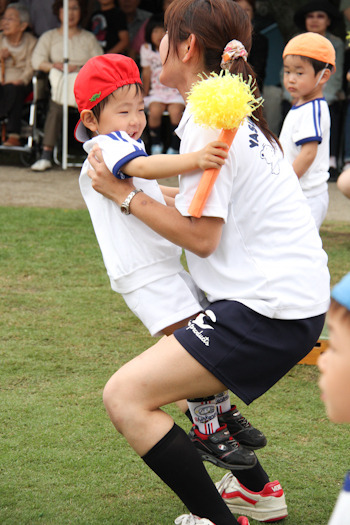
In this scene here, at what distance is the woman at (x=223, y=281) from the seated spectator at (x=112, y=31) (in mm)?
8025

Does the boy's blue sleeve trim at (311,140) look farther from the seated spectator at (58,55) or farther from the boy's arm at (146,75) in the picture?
the boy's arm at (146,75)

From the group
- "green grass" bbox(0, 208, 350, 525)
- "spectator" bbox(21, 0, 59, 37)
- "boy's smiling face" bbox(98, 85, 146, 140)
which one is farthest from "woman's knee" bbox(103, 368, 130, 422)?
"spectator" bbox(21, 0, 59, 37)

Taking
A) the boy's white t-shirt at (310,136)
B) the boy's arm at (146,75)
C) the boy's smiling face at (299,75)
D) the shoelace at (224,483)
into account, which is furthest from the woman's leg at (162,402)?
the boy's arm at (146,75)

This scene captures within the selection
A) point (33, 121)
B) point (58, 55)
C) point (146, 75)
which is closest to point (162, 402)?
point (33, 121)

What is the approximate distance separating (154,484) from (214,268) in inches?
42.8

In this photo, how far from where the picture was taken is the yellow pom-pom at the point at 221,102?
82.5 inches

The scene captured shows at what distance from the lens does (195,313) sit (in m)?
2.49

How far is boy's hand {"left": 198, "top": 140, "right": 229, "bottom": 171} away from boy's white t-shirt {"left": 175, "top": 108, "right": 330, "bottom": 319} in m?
0.08

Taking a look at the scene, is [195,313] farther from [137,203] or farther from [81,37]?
[81,37]

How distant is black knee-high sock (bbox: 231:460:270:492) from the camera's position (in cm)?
282

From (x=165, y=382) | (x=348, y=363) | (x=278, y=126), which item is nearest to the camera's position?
(x=348, y=363)

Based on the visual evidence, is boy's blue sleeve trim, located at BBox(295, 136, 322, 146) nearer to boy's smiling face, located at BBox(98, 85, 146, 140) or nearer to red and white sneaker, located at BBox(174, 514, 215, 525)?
boy's smiling face, located at BBox(98, 85, 146, 140)

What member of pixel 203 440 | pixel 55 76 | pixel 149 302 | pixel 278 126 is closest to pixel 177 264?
pixel 149 302

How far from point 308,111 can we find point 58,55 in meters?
5.34
